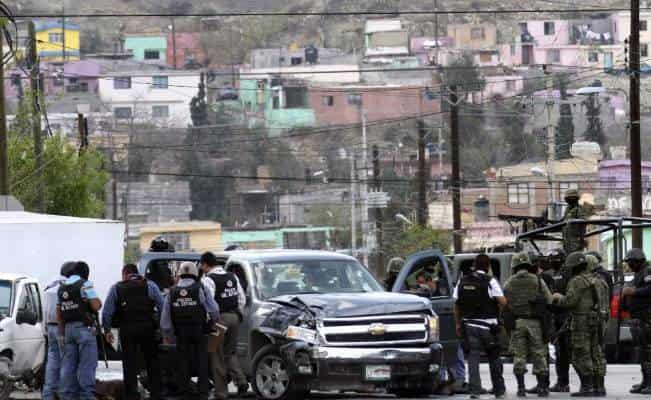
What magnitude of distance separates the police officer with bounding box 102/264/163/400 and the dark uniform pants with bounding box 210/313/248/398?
0.84 meters

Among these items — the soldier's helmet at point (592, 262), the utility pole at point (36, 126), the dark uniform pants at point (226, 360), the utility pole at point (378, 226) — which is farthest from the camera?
the utility pole at point (378, 226)

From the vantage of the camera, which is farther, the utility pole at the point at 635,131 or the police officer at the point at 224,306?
the utility pole at the point at 635,131

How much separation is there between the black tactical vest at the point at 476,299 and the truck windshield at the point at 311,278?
1.41m

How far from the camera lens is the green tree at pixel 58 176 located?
53.2 metres

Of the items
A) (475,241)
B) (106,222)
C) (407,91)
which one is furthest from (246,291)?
(407,91)

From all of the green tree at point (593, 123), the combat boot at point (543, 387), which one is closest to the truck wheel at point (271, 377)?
the combat boot at point (543, 387)

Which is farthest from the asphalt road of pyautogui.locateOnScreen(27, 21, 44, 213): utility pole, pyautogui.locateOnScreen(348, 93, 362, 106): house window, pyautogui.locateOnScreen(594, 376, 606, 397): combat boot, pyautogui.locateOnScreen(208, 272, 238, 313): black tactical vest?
pyautogui.locateOnScreen(348, 93, 362, 106): house window

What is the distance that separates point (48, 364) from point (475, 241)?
248ft

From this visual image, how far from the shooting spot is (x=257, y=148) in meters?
177

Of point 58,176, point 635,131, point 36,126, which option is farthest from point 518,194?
point 635,131

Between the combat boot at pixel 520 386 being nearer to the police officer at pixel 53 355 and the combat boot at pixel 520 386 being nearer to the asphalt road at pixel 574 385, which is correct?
the asphalt road at pixel 574 385

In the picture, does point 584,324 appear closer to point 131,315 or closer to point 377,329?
point 377,329

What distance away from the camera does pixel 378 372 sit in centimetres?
2033

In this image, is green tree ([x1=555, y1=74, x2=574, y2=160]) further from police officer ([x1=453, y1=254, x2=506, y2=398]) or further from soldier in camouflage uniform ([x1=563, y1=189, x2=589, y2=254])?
police officer ([x1=453, y1=254, x2=506, y2=398])
